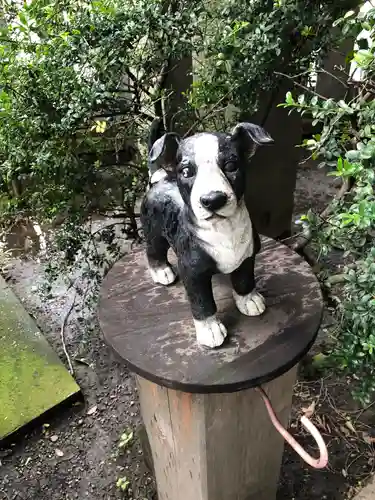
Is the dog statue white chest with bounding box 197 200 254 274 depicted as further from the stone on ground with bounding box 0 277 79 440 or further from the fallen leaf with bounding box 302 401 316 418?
the stone on ground with bounding box 0 277 79 440

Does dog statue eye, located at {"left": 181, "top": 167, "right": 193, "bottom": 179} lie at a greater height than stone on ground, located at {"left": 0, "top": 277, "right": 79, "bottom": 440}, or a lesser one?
greater

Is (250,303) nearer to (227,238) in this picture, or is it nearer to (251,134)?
(227,238)

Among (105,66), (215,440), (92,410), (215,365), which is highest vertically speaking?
(105,66)

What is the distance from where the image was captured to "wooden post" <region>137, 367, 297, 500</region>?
1197mm

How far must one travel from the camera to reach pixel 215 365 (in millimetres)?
1094

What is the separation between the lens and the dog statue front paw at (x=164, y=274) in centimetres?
133

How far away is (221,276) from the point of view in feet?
4.41

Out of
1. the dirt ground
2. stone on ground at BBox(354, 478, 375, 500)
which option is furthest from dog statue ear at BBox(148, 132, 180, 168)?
stone on ground at BBox(354, 478, 375, 500)

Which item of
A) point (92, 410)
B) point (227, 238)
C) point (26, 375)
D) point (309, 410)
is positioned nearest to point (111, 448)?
point (92, 410)

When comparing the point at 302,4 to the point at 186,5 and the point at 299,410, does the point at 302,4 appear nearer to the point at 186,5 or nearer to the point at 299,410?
the point at 186,5

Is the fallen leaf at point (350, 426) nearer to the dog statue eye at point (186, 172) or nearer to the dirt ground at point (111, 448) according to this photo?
the dirt ground at point (111, 448)

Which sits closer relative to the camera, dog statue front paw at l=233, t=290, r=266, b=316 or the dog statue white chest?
the dog statue white chest

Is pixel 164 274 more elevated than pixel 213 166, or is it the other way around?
pixel 213 166

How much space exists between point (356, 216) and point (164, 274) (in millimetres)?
538
